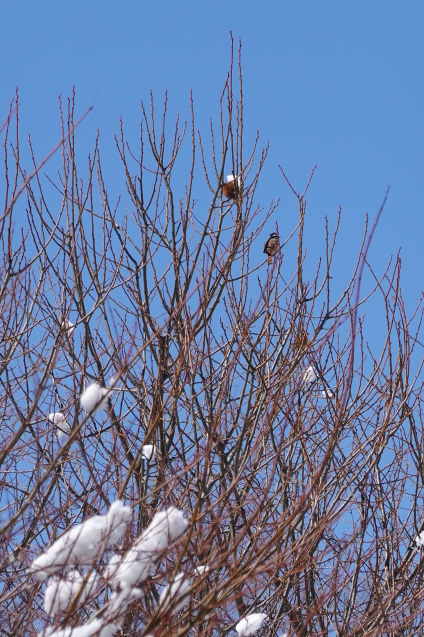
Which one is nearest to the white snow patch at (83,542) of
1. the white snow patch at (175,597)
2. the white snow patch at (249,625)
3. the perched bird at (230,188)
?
the white snow patch at (175,597)

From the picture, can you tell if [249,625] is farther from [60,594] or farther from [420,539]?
[420,539]

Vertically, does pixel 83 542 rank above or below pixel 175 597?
above

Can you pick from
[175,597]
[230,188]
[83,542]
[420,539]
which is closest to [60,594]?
[83,542]

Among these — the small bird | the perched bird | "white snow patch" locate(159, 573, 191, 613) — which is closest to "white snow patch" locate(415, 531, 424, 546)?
the small bird

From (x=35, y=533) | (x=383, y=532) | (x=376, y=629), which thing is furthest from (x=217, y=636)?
Result: (x=383, y=532)

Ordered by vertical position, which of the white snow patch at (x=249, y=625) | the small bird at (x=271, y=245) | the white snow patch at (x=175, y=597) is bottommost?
the white snow patch at (x=175, y=597)

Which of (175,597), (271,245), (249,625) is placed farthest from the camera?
(271,245)

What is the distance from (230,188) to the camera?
17.6 feet

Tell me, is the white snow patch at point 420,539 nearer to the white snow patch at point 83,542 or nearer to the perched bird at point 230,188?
the perched bird at point 230,188

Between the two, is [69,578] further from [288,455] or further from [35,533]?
[288,455]

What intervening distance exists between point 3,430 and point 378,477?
7.90ft

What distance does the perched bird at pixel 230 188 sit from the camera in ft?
17.4

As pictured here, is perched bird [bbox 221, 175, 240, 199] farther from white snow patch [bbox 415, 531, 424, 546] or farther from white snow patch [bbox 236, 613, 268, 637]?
white snow patch [bbox 236, 613, 268, 637]

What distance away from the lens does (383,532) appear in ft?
17.0
